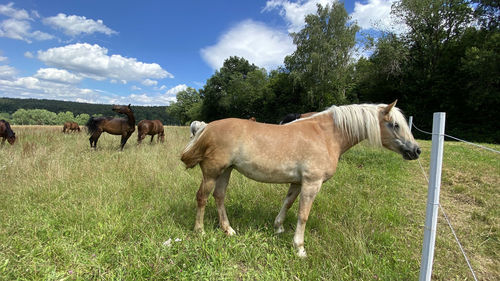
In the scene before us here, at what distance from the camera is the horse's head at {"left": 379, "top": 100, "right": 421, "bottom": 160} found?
2510 mm

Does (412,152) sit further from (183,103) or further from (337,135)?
(183,103)

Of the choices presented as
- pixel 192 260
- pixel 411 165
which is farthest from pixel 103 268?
pixel 411 165

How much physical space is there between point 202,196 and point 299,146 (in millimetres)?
1431

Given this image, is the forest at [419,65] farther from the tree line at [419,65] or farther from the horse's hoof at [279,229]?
the horse's hoof at [279,229]

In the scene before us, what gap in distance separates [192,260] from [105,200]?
213 centimetres

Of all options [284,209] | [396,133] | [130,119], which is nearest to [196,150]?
[284,209]

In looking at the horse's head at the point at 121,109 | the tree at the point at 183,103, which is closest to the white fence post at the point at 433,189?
the horse's head at the point at 121,109

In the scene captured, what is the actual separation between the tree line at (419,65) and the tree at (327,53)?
103 mm

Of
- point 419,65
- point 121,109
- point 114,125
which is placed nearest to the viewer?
point 121,109

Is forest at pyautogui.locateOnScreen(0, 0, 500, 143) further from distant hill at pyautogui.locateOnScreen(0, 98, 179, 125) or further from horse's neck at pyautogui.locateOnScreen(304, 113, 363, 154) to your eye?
distant hill at pyautogui.locateOnScreen(0, 98, 179, 125)

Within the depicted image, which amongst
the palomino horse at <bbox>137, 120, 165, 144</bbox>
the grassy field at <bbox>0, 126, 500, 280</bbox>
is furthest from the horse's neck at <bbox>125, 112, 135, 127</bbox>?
the grassy field at <bbox>0, 126, 500, 280</bbox>

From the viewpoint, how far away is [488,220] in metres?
3.22

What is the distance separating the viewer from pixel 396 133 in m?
2.57

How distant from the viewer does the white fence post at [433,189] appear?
1.53 metres
